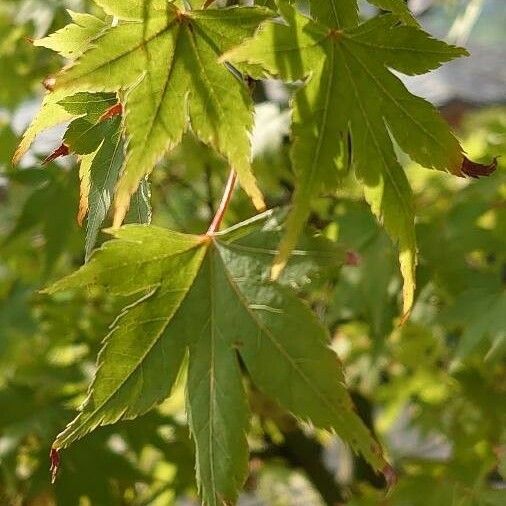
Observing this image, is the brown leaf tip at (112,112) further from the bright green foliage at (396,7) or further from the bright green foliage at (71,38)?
the bright green foliage at (396,7)

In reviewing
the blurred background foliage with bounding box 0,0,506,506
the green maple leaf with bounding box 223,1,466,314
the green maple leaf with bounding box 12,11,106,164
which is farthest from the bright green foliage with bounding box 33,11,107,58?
the blurred background foliage with bounding box 0,0,506,506

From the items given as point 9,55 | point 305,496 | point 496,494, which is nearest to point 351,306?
point 496,494

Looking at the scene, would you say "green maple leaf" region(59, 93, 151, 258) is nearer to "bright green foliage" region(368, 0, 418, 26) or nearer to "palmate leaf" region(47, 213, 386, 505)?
"palmate leaf" region(47, 213, 386, 505)

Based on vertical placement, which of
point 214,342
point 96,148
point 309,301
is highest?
point 96,148

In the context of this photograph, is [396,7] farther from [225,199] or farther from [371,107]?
[225,199]

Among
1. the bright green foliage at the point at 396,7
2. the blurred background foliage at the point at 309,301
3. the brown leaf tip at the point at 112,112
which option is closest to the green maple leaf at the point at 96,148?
the brown leaf tip at the point at 112,112

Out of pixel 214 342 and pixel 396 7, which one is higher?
pixel 396 7

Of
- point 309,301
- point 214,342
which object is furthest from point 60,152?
point 309,301
